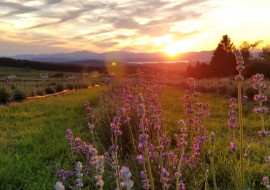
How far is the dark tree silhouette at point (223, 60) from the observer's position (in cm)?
3722

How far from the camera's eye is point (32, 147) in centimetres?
525

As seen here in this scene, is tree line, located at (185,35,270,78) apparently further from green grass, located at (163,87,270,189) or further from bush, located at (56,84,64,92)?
green grass, located at (163,87,270,189)

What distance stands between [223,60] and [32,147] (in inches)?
1436

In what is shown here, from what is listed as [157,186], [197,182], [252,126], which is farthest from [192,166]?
[252,126]

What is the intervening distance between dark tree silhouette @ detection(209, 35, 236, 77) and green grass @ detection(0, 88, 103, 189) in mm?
32227

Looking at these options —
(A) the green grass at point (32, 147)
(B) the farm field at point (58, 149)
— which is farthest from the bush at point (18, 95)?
(B) the farm field at point (58, 149)

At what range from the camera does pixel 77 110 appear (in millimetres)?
9656

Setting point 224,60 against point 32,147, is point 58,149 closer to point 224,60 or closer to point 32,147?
point 32,147

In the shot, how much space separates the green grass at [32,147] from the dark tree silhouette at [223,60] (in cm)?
3223

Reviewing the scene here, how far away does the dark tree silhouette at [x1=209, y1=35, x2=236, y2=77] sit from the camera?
122 ft

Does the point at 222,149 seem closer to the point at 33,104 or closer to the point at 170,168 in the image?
the point at 170,168

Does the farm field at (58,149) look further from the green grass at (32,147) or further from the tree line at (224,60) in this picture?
the tree line at (224,60)

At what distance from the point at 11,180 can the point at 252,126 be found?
18.9 ft

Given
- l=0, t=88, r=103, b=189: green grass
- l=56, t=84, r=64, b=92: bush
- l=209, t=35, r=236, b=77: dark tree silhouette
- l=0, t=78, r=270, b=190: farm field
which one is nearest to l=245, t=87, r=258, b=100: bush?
l=0, t=78, r=270, b=190: farm field
